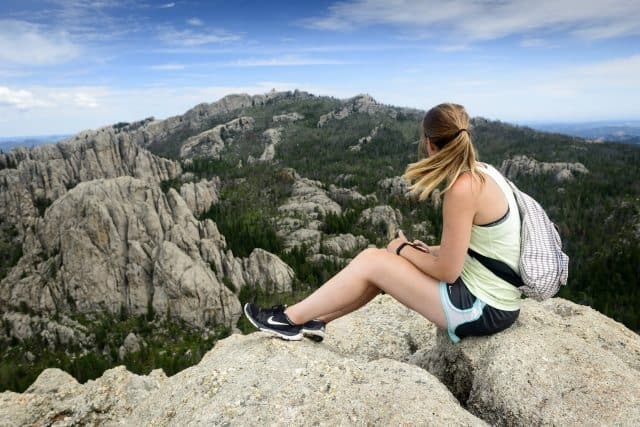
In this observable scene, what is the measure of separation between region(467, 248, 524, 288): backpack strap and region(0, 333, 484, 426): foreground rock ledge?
1800 mm

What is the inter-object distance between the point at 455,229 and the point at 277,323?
127 inches

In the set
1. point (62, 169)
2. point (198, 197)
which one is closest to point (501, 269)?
point (198, 197)

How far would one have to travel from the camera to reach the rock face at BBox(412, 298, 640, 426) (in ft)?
16.5

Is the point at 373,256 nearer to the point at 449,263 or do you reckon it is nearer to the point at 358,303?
the point at 358,303

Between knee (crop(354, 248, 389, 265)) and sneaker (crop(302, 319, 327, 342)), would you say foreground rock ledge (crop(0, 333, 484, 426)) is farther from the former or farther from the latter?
knee (crop(354, 248, 389, 265))

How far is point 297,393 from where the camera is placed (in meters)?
5.50

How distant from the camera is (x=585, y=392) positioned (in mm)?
5203

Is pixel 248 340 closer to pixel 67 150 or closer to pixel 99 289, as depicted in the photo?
pixel 99 289

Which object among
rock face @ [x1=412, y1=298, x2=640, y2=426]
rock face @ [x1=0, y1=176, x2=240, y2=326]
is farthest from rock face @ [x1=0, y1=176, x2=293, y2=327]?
rock face @ [x1=412, y1=298, x2=640, y2=426]

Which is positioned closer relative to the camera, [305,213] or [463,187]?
[463,187]

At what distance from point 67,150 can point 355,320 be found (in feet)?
538

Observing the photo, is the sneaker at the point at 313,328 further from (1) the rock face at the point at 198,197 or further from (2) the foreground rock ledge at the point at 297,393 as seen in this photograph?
(1) the rock face at the point at 198,197

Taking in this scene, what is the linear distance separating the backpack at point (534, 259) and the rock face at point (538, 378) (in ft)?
2.86

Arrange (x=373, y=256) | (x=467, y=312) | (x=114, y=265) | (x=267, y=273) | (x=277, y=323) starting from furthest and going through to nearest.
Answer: (x=267, y=273) → (x=114, y=265) → (x=277, y=323) → (x=373, y=256) → (x=467, y=312)
